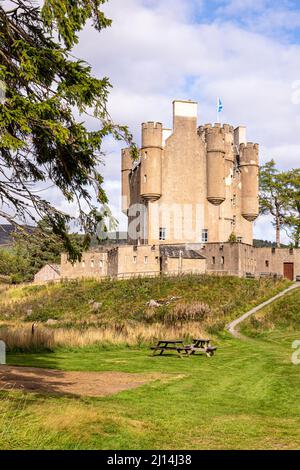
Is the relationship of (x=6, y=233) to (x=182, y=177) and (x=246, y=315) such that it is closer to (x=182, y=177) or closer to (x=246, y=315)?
(x=246, y=315)

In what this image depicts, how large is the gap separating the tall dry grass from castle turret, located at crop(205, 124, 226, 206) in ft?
125

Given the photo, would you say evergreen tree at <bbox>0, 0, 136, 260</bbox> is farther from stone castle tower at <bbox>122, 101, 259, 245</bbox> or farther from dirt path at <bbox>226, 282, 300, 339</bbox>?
stone castle tower at <bbox>122, 101, 259, 245</bbox>

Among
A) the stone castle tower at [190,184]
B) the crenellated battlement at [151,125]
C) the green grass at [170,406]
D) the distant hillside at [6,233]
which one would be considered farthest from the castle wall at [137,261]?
the distant hillside at [6,233]

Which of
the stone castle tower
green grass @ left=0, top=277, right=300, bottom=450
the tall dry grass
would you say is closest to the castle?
the stone castle tower

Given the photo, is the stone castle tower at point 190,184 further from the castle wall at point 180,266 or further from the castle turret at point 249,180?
the castle wall at point 180,266

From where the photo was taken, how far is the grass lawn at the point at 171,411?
366 inches

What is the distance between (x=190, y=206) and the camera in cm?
6706

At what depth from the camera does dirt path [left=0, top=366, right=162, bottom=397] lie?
13.9m

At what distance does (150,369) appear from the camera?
62.4ft

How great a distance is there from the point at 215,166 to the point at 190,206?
5400mm

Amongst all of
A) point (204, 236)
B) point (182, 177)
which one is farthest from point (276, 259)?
point (182, 177)

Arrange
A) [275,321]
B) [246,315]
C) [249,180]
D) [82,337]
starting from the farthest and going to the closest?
[249,180]
[246,315]
[275,321]
[82,337]

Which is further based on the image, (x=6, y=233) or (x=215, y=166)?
(x=215, y=166)
